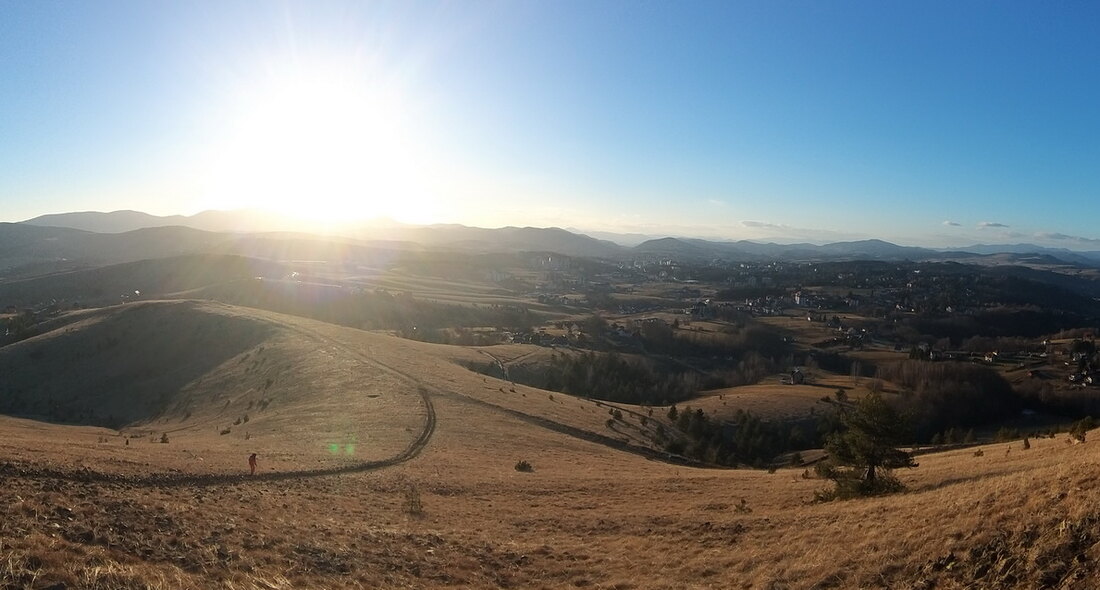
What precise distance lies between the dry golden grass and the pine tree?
4.41 feet

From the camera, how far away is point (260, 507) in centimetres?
2006

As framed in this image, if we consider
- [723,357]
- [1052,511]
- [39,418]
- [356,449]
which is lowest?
[723,357]

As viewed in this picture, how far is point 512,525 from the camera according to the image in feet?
70.6

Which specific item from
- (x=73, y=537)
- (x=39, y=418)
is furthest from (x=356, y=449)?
(x=39, y=418)

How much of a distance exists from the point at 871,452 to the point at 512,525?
15.1 meters

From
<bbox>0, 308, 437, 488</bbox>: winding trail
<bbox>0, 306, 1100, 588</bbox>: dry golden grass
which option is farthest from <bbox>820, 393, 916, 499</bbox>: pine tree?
<bbox>0, 308, 437, 488</bbox>: winding trail

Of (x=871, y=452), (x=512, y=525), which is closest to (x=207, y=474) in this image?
(x=512, y=525)

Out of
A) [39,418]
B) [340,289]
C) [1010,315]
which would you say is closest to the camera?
[39,418]

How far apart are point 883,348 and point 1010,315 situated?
248 feet

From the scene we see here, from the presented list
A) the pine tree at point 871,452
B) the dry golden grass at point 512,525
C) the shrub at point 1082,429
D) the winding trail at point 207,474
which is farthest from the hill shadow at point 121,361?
the shrub at point 1082,429

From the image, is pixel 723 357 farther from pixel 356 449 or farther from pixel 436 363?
pixel 356 449

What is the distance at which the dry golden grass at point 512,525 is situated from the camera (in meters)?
11.9

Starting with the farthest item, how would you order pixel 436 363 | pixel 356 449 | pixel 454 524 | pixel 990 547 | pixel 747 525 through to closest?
pixel 436 363 < pixel 356 449 < pixel 454 524 < pixel 747 525 < pixel 990 547

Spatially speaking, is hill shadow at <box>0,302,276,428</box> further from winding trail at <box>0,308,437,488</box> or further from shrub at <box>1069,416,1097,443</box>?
shrub at <box>1069,416,1097,443</box>
